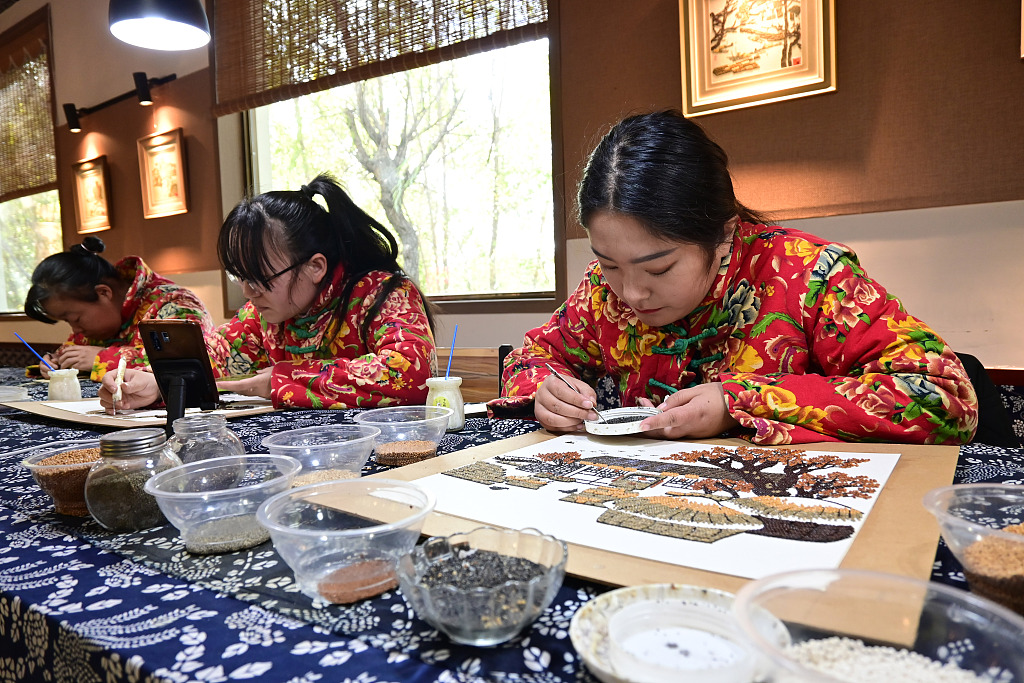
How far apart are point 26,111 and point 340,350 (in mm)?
5636

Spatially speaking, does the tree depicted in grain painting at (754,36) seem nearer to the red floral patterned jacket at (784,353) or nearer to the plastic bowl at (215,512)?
the red floral patterned jacket at (784,353)

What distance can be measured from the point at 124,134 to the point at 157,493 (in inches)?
200

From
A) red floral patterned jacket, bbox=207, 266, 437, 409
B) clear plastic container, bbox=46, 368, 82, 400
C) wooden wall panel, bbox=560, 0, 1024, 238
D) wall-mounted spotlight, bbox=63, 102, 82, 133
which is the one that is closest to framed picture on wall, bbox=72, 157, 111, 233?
wall-mounted spotlight, bbox=63, 102, 82, 133

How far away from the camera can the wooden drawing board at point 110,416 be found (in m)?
1.43

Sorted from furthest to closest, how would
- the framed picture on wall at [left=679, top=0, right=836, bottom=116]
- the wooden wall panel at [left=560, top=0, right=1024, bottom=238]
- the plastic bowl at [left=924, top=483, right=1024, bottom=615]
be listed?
the framed picture on wall at [left=679, top=0, right=836, bottom=116] → the wooden wall panel at [left=560, top=0, right=1024, bottom=238] → the plastic bowl at [left=924, top=483, right=1024, bottom=615]

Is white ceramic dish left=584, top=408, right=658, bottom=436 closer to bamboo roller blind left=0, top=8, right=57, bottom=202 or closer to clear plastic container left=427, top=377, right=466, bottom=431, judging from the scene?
clear plastic container left=427, top=377, right=466, bottom=431

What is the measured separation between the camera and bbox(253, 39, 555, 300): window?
3.03 meters

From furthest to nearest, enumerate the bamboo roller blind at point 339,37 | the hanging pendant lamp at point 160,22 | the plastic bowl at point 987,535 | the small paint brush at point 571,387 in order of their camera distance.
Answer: the bamboo roller blind at point 339,37
the hanging pendant lamp at point 160,22
the small paint brush at point 571,387
the plastic bowl at point 987,535

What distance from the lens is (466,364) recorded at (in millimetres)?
2961

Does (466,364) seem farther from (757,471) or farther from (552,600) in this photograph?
(552,600)

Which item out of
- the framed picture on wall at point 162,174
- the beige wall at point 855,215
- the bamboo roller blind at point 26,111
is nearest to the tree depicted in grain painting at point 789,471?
the beige wall at point 855,215

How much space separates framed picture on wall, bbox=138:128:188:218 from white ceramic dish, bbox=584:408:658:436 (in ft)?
13.6

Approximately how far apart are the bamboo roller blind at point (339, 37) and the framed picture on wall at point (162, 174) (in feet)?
1.93

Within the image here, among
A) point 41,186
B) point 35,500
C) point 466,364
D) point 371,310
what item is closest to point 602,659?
point 35,500
